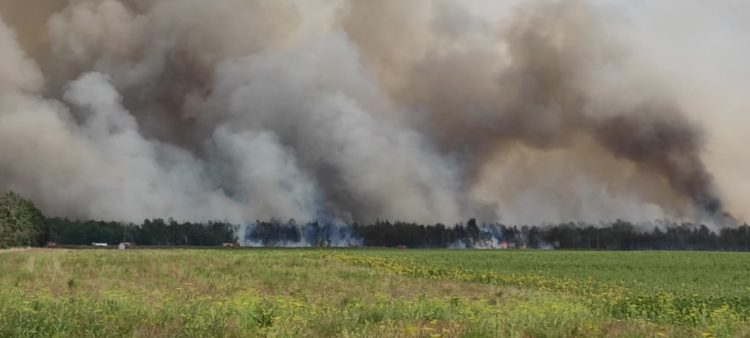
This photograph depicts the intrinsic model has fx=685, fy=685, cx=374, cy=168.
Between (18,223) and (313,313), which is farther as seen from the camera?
(18,223)

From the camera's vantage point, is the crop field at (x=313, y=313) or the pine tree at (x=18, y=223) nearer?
the crop field at (x=313, y=313)

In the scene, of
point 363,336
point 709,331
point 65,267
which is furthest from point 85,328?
point 65,267

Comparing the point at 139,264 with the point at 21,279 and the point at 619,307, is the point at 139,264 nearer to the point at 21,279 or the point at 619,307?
the point at 21,279

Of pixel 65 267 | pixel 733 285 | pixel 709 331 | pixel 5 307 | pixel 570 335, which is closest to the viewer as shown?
pixel 570 335

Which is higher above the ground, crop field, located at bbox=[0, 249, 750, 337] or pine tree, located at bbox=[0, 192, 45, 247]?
pine tree, located at bbox=[0, 192, 45, 247]

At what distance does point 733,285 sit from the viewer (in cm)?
4547

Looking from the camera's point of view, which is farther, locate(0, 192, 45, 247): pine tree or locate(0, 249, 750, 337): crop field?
locate(0, 192, 45, 247): pine tree

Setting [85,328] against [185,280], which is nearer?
[85,328]

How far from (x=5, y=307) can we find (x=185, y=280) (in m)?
19.2

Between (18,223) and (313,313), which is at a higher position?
(18,223)

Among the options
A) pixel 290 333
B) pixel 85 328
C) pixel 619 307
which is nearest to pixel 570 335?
pixel 290 333

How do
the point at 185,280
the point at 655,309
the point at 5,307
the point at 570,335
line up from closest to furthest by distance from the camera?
the point at 570,335 < the point at 5,307 < the point at 655,309 < the point at 185,280

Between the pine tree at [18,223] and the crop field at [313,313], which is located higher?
the pine tree at [18,223]

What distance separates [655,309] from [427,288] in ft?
35.9
